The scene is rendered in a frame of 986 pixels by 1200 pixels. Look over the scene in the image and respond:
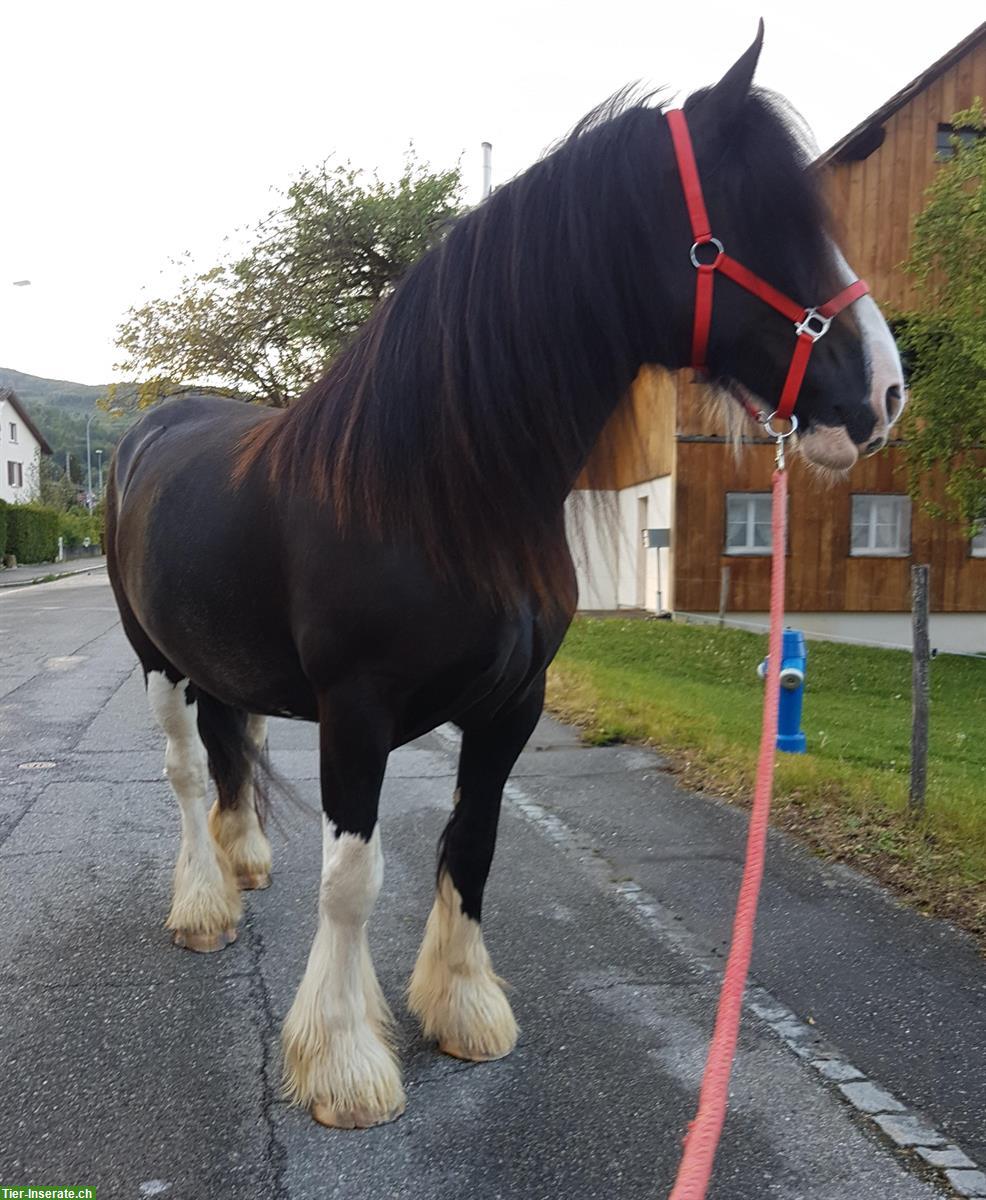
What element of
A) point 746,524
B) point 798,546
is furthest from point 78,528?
point 798,546

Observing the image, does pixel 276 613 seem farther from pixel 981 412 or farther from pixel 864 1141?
pixel 981 412

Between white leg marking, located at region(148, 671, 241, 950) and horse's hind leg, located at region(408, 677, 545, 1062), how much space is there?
0.92 meters

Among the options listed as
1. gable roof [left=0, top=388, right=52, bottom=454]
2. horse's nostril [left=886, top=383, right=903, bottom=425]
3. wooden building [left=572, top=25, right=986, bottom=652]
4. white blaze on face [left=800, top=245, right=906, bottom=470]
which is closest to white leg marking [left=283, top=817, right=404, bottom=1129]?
white blaze on face [left=800, top=245, right=906, bottom=470]

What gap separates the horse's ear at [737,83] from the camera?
1978 mm

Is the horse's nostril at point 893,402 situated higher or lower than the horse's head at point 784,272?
lower

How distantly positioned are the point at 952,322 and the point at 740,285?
13.0 m

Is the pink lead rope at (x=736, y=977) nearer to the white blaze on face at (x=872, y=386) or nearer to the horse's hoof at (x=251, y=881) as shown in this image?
the white blaze on face at (x=872, y=386)

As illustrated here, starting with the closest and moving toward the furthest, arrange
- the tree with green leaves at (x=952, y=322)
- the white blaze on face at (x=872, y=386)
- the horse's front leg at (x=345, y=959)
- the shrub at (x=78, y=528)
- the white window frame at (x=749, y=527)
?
the white blaze on face at (x=872, y=386), the horse's front leg at (x=345, y=959), the tree with green leaves at (x=952, y=322), the white window frame at (x=749, y=527), the shrub at (x=78, y=528)

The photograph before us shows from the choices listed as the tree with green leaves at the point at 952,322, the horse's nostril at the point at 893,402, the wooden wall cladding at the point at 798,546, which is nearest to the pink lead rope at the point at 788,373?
the horse's nostril at the point at 893,402

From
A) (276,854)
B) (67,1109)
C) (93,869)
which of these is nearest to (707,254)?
(67,1109)

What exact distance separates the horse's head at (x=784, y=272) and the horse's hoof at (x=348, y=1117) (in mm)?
1817

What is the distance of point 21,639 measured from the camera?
45.4 ft

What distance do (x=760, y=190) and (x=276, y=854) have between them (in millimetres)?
3405

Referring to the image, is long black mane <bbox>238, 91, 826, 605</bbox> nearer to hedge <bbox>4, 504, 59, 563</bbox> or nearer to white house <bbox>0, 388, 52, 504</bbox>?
hedge <bbox>4, 504, 59, 563</bbox>
